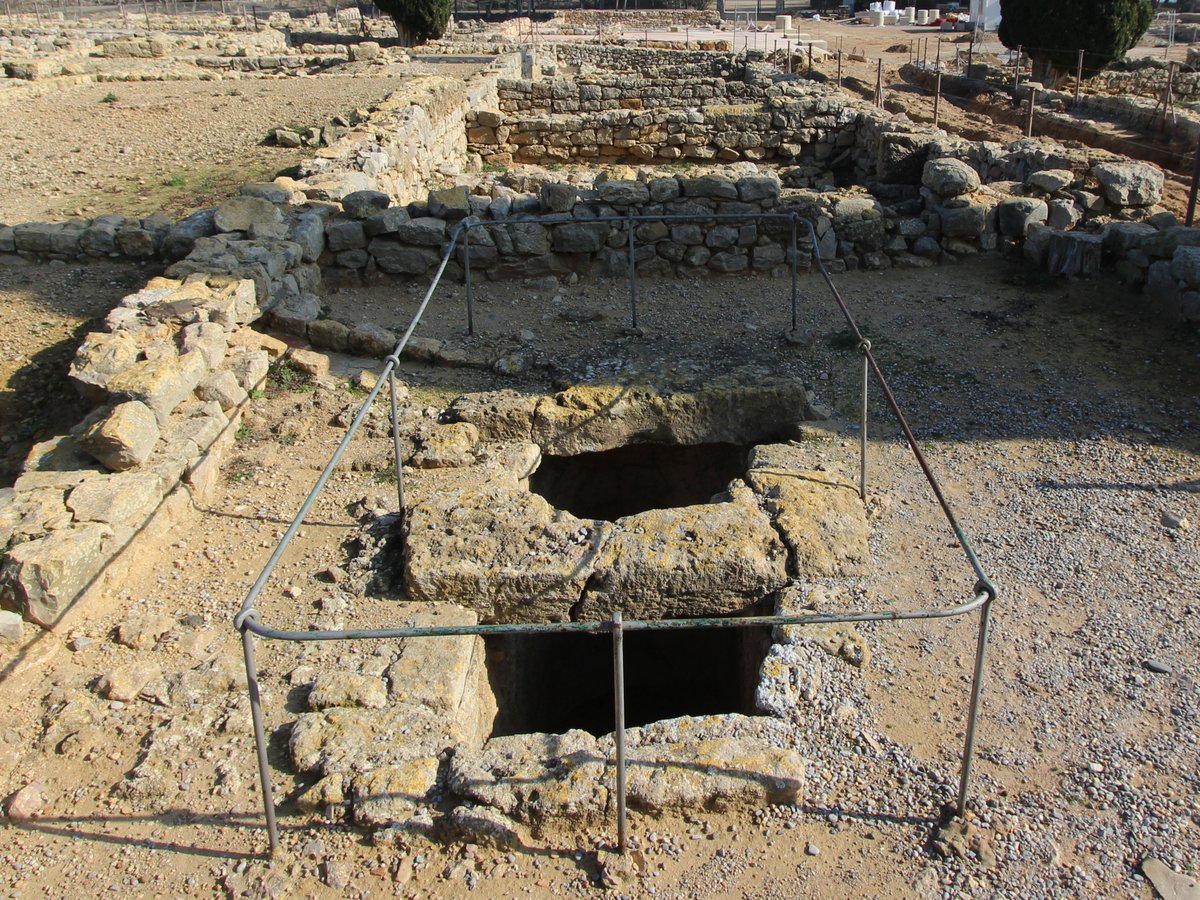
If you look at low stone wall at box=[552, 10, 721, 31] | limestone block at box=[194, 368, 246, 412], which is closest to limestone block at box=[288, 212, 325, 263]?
limestone block at box=[194, 368, 246, 412]

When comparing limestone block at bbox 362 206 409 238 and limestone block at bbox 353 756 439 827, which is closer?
limestone block at bbox 353 756 439 827

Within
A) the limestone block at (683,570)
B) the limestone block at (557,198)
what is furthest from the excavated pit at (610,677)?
the limestone block at (557,198)

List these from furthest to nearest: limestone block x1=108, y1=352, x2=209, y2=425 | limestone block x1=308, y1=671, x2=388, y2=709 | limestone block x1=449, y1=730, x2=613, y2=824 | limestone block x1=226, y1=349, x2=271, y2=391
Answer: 1. limestone block x1=226, y1=349, x2=271, y2=391
2. limestone block x1=108, y1=352, x2=209, y2=425
3. limestone block x1=308, y1=671, x2=388, y2=709
4. limestone block x1=449, y1=730, x2=613, y2=824

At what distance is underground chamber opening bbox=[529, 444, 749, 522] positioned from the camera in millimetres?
7914

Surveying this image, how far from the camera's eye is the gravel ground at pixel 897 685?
378 centimetres

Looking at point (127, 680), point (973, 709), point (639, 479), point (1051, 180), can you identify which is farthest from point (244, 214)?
point (1051, 180)

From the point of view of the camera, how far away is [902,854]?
3.82m

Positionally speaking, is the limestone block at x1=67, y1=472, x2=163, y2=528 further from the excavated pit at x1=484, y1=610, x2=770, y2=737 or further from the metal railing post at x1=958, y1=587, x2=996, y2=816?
the metal railing post at x1=958, y1=587, x2=996, y2=816

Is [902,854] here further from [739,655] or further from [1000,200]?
[1000,200]

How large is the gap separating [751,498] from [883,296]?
4096mm

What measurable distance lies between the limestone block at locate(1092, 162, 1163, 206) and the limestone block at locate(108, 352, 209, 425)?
918 centimetres

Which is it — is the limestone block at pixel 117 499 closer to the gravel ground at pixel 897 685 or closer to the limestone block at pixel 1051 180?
the gravel ground at pixel 897 685

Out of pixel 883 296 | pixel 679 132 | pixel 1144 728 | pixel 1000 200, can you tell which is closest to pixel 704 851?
pixel 1144 728

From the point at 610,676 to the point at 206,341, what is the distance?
3.95 m
